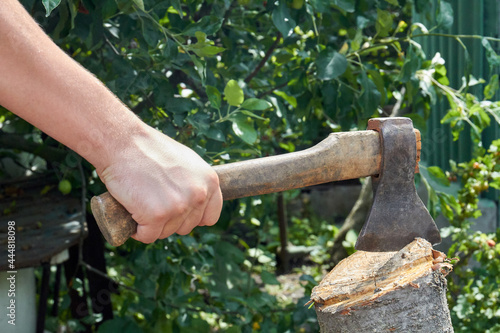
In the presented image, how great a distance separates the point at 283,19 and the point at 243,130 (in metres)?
0.44

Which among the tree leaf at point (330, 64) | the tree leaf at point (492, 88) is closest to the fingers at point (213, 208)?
the tree leaf at point (330, 64)

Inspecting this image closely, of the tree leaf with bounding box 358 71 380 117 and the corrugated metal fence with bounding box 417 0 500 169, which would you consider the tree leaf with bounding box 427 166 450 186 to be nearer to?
the tree leaf with bounding box 358 71 380 117

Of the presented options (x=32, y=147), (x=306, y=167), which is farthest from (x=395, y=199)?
(x=32, y=147)

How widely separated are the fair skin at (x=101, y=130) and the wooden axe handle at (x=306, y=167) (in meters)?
0.17

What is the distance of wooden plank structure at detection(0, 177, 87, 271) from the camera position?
2396mm

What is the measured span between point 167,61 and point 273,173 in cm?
77

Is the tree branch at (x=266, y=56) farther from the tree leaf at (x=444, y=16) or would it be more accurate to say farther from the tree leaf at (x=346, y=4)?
the tree leaf at (x=444, y=16)

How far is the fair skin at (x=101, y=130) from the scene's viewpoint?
1185 millimetres

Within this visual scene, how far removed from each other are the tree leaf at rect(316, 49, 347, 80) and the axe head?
1.96 feet

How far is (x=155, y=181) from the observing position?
4.11 ft

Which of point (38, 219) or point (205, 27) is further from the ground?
point (205, 27)

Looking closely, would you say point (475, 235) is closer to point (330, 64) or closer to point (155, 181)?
point (330, 64)

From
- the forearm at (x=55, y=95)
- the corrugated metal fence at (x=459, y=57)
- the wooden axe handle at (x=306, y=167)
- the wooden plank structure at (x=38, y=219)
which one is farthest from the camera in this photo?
the corrugated metal fence at (x=459, y=57)

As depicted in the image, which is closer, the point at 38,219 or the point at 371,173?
the point at 371,173
